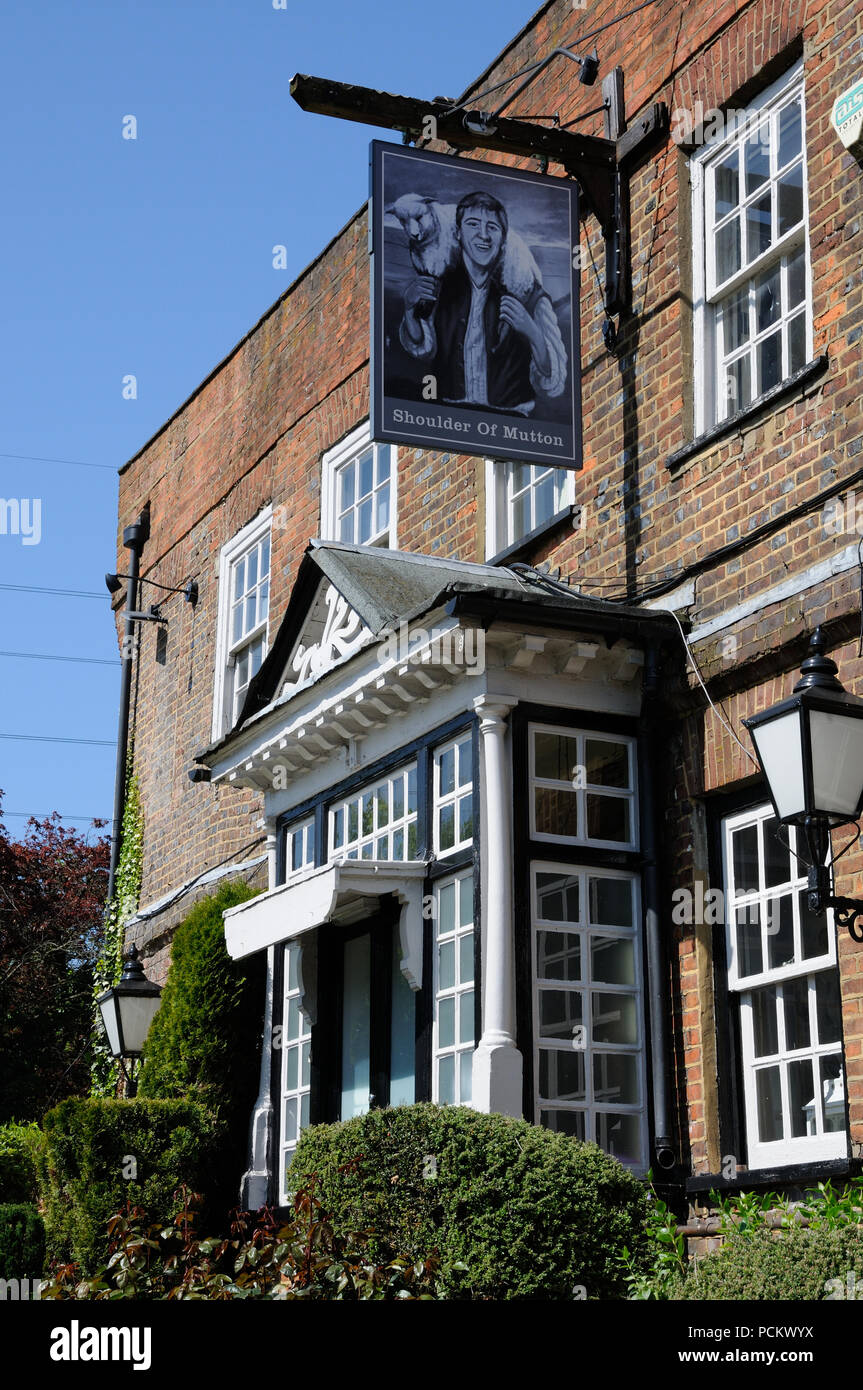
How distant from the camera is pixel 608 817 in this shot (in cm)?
923

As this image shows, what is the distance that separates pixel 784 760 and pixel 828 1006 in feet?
5.94

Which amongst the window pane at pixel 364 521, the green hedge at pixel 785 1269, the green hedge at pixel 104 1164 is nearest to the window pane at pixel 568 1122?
the green hedge at pixel 785 1269

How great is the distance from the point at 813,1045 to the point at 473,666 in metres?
2.64

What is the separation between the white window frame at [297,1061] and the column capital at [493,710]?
9.00 ft

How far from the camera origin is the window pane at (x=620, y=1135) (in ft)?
28.4

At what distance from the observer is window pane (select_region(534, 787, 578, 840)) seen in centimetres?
906

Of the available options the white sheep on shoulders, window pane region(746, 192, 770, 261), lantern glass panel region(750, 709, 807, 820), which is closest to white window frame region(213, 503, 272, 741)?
the white sheep on shoulders

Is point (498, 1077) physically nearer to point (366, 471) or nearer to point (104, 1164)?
point (104, 1164)

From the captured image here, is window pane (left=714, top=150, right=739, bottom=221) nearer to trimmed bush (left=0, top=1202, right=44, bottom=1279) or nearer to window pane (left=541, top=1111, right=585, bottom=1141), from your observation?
window pane (left=541, top=1111, right=585, bottom=1141)

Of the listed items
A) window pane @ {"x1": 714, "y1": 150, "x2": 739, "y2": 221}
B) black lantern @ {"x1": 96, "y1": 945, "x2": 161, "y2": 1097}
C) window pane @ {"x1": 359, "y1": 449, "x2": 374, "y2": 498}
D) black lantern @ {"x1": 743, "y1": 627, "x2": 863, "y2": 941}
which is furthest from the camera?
black lantern @ {"x1": 96, "y1": 945, "x2": 161, "y2": 1097}

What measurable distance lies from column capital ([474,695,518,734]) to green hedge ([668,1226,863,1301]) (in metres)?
3.34

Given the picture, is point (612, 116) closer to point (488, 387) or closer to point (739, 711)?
point (488, 387)

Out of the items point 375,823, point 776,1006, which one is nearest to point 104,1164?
point 375,823
